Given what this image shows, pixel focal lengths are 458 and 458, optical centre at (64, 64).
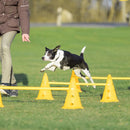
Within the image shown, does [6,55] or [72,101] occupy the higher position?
[6,55]

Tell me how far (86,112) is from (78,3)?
154 ft

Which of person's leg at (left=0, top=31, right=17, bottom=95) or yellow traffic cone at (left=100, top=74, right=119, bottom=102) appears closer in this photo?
yellow traffic cone at (left=100, top=74, right=119, bottom=102)

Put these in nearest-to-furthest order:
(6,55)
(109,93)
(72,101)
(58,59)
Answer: (72,101), (109,93), (6,55), (58,59)

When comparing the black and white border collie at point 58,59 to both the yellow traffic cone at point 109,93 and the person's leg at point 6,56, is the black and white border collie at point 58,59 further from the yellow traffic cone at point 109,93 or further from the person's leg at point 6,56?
the yellow traffic cone at point 109,93

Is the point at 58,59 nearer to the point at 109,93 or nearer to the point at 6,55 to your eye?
the point at 6,55

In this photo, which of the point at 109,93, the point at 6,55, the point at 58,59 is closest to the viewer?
the point at 109,93

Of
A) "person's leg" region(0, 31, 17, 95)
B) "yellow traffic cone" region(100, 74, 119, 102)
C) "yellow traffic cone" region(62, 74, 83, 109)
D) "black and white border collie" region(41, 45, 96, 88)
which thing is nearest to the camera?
"yellow traffic cone" region(62, 74, 83, 109)

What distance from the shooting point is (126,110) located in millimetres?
7133

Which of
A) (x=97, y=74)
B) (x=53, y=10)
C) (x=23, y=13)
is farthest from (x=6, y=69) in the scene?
(x=53, y=10)

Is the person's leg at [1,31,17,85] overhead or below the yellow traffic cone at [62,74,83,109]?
overhead

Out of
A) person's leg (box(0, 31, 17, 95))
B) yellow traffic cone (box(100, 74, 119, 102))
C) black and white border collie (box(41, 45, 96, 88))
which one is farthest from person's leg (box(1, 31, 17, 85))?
yellow traffic cone (box(100, 74, 119, 102))

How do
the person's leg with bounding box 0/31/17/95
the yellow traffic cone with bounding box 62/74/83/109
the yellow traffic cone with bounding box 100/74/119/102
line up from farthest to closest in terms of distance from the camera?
the person's leg with bounding box 0/31/17/95, the yellow traffic cone with bounding box 100/74/119/102, the yellow traffic cone with bounding box 62/74/83/109

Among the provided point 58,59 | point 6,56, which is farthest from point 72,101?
point 58,59

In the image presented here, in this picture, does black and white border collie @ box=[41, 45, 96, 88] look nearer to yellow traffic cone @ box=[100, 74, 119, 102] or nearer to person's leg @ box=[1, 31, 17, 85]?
person's leg @ box=[1, 31, 17, 85]
